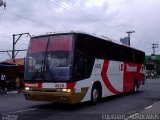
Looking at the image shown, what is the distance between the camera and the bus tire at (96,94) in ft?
57.4

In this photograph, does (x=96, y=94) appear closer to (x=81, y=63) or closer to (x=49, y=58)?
(x=81, y=63)

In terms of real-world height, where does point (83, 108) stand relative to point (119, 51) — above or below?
below

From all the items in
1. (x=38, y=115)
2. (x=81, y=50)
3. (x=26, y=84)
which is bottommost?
(x=38, y=115)

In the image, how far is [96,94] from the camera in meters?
17.9

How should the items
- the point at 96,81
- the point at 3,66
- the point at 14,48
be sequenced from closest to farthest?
the point at 96,81 < the point at 3,66 < the point at 14,48

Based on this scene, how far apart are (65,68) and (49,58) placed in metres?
0.95

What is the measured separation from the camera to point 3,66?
106 feet

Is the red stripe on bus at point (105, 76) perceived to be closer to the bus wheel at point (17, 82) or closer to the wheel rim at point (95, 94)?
the wheel rim at point (95, 94)

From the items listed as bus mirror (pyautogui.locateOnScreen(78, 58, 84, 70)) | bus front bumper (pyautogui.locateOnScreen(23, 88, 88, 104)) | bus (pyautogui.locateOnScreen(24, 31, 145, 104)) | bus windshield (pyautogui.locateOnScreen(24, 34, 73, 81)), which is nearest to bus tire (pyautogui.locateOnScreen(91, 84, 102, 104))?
bus (pyautogui.locateOnScreen(24, 31, 145, 104))

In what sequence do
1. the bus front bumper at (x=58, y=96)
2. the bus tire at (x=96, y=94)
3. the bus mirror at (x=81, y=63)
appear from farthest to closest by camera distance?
the bus tire at (x=96, y=94) → the bus mirror at (x=81, y=63) → the bus front bumper at (x=58, y=96)

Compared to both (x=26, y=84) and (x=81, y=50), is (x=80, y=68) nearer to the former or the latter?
(x=81, y=50)

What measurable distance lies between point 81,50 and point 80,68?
0.76 m

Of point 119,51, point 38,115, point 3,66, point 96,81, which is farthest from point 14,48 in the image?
point 38,115

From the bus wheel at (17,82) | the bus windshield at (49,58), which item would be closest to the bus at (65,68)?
the bus windshield at (49,58)
